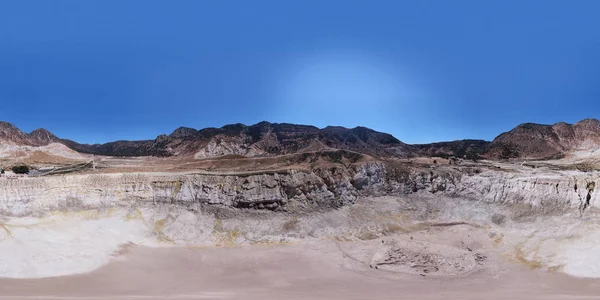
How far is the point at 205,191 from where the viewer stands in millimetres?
32438

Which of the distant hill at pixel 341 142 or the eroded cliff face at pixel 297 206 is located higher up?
the distant hill at pixel 341 142

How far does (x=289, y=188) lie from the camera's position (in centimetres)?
3306

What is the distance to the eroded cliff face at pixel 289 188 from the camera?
30.6 m

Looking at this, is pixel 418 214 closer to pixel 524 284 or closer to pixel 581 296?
pixel 524 284

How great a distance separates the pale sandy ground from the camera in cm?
1975

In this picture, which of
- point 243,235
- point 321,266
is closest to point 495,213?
point 321,266

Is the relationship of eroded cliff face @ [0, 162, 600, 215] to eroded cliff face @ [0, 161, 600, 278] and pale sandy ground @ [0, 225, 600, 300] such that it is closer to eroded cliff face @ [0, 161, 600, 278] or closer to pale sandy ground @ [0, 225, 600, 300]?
eroded cliff face @ [0, 161, 600, 278]

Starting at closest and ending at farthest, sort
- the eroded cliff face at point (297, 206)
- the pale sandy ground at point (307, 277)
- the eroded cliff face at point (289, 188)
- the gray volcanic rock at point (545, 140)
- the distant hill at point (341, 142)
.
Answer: the pale sandy ground at point (307, 277), the eroded cliff face at point (297, 206), the eroded cliff face at point (289, 188), the gray volcanic rock at point (545, 140), the distant hill at point (341, 142)

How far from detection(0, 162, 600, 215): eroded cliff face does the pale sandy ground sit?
495cm

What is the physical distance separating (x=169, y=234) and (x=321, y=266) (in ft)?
37.4

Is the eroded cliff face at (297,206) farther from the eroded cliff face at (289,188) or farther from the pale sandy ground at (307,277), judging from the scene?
the pale sandy ground at (307,277)

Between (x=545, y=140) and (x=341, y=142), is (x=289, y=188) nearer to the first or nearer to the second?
(x=341, y=142)

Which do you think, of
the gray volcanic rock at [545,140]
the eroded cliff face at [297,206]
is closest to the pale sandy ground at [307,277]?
the eroded cliff face at [297,206]

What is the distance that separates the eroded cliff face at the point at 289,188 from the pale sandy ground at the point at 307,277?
16.2 feet
